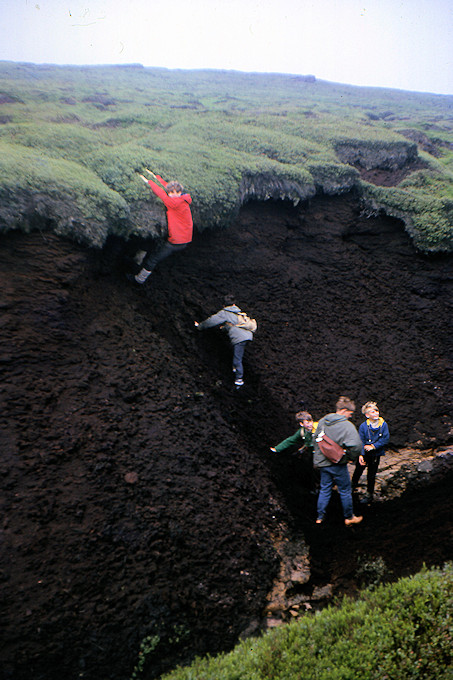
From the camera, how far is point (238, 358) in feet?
28.8

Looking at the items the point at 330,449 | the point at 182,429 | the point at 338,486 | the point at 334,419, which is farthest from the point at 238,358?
the point at 338,486

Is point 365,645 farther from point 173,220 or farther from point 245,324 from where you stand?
point 173,220

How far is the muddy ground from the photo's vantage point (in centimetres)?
485

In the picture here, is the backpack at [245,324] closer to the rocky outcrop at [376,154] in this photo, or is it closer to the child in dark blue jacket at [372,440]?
the child in dark blue jacket at [372,440]

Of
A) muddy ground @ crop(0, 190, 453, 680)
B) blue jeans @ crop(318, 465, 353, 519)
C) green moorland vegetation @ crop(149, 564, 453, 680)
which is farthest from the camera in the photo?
blue jeans @ crop(318, 465, 353, 519)

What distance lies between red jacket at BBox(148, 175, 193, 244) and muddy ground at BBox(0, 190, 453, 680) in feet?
4.38

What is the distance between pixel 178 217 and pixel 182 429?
4.67 m

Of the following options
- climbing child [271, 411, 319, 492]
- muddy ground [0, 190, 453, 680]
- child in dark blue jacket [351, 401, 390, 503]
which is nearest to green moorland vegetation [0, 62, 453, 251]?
muddy ground [0, 190, 453, 680]

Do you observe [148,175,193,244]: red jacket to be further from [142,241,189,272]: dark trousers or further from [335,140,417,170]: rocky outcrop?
[335,140,417,170]: rocky outcrop

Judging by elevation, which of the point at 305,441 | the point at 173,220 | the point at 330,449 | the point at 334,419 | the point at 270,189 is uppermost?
the point at 270,189

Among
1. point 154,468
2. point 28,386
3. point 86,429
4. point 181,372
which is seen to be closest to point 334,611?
point 154,468

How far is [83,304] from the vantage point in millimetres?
7648

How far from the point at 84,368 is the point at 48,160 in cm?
550

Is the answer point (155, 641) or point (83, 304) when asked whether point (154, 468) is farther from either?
point (83, 304)
